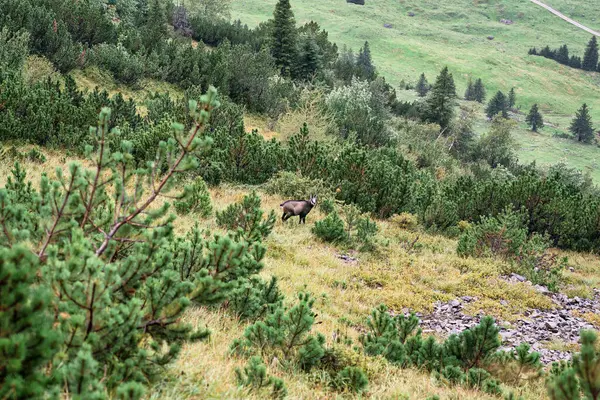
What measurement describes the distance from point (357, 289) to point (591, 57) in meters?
135

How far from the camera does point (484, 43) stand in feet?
429

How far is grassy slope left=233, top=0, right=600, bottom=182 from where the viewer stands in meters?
91.1

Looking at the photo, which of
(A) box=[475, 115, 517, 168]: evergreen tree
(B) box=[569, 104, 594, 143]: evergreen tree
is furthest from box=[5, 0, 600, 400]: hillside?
(B) box=[569, 104, 594, 143]: evergreen tree

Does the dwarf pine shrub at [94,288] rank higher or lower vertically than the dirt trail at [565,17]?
lower

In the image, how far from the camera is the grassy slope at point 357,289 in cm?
337

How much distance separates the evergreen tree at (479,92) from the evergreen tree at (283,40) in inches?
2453

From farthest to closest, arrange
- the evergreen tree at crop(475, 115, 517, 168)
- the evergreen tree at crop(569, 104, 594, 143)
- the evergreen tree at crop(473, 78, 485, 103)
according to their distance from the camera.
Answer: the evergreen tree at crop(473, 78, 485, 103) → the evergreen tree at crop(569, 104, 594, 143) → the evergreen tree at crop(475, 115, 517, 168)

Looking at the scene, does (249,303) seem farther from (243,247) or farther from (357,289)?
(357,289)

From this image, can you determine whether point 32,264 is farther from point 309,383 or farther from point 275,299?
point 275,299

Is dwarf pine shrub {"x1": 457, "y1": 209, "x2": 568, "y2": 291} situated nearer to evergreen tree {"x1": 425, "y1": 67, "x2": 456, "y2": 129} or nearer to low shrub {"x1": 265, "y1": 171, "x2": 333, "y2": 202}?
low shrub {"x1": 265, "y1": 171, "x2": 333, "y2": 202}

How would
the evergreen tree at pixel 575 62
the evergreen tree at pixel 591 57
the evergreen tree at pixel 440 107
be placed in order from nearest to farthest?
the evergreen tree at pixel 440 107, the evergreen tree at pixel 591 57, the evergreen tree at pixel 575 62

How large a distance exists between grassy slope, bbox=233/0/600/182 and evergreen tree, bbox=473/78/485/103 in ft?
14.6

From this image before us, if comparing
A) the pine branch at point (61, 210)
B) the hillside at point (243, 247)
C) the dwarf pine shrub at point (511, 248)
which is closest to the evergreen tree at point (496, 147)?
the hillside at point (243, 247)

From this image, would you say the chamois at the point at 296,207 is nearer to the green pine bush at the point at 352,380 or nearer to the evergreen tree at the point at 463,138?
the green pine bush at the point at 352,380
